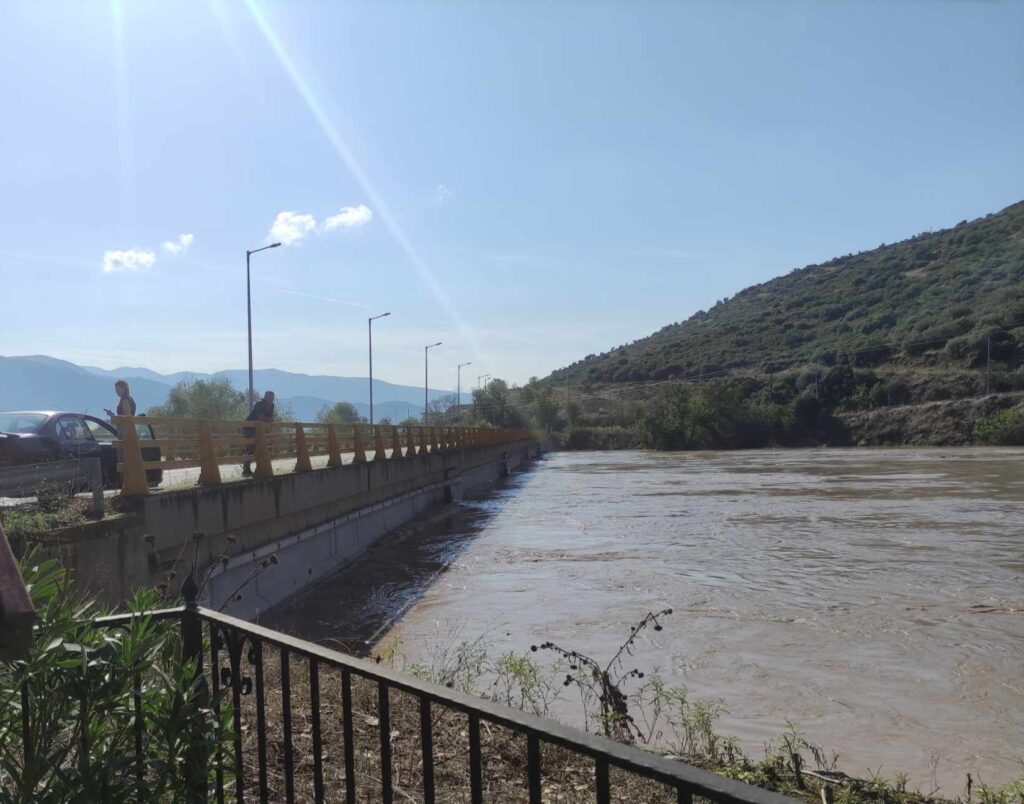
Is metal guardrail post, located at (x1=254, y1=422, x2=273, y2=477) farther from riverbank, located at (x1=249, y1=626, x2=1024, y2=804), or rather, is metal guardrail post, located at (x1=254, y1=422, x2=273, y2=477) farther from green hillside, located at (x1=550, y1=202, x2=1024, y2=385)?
green hillside, located at (x1=550, y1=202, x2=1024, y2=385)

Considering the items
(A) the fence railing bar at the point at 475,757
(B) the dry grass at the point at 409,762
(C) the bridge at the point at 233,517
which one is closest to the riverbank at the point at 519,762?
(B) the dry grass at the point at 409,762

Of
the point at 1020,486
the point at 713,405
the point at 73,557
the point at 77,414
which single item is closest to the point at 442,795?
the point at 73,557

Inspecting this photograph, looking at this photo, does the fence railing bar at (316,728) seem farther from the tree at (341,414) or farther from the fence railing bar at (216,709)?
the tree at (341,414)

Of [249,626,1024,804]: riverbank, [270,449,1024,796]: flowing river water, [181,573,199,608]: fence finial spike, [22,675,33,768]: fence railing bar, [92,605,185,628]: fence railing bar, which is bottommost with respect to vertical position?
[270,449,1024,796]: flowing river water

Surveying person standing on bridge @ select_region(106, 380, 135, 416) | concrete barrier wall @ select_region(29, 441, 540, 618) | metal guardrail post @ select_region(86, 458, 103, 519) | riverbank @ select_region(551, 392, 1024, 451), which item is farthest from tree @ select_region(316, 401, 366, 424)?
metal guardrail post @ select_region(86, 458, 103, 519)

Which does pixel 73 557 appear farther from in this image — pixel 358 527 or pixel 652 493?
pixel 652 493

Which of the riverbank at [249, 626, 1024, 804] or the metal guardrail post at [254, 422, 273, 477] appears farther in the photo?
the metal guardrail post at [254, 422, 273, 477]

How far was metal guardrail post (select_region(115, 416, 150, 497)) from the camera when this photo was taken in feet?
28.5

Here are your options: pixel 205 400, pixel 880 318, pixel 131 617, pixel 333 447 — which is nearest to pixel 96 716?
pixel 131 617

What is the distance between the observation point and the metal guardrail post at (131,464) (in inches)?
342

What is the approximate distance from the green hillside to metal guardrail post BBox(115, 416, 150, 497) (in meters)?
95.0

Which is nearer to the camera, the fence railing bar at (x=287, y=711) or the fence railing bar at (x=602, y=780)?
the fence railing bar at (x=602, y=780)

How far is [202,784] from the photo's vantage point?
2.74m

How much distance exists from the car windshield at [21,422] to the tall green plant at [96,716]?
29.5 feet
